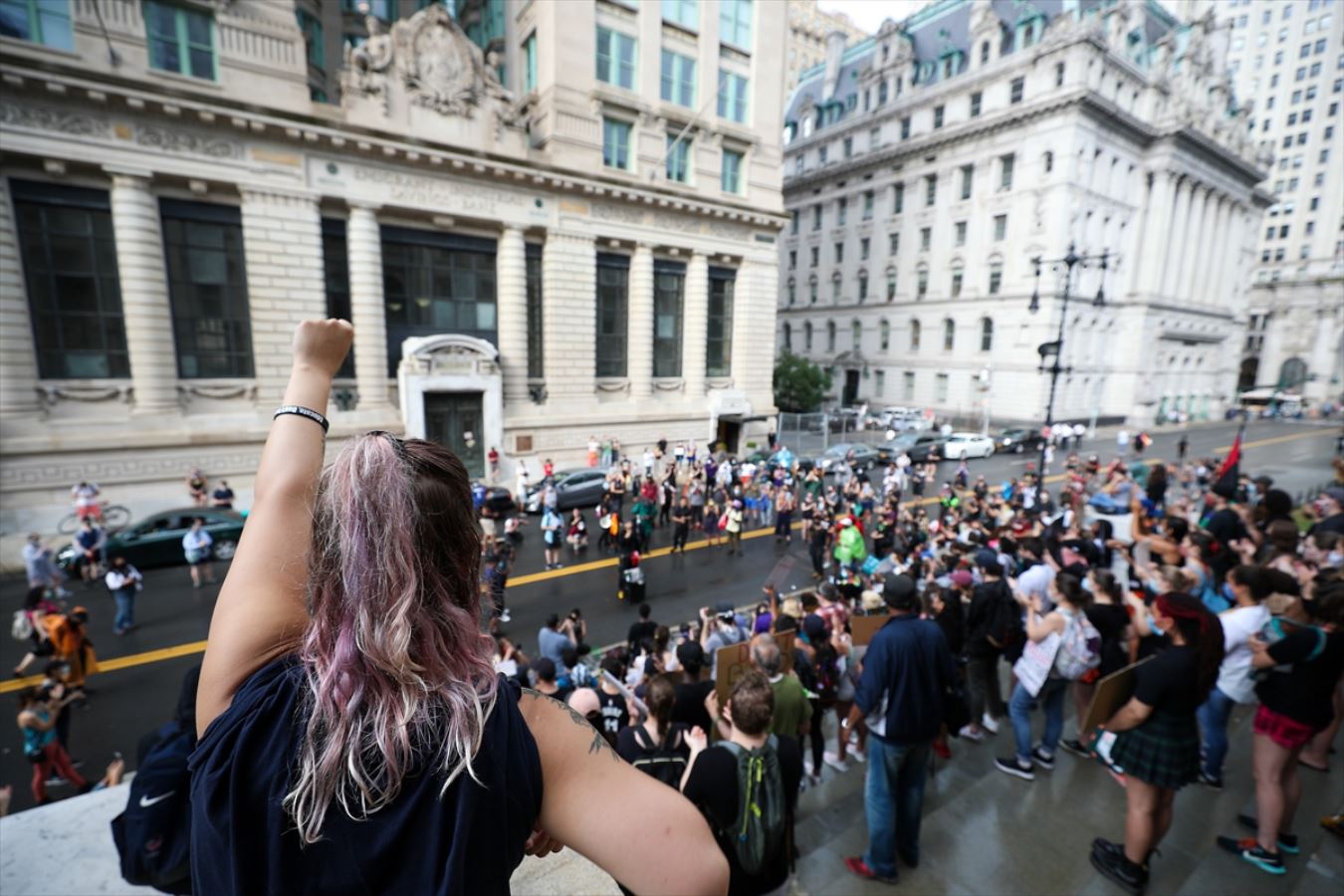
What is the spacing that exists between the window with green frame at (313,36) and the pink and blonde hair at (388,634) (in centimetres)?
3006

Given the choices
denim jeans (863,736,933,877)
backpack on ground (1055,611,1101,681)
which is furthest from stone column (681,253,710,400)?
denim jeans (863,736,933,877)

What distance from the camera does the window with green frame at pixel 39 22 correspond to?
14.2 metres

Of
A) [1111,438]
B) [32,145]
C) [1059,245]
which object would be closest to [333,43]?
[32,145]

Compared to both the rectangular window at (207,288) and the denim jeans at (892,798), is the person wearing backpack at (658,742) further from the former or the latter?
the rectangular window at (207,288)

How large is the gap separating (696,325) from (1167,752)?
921 inches

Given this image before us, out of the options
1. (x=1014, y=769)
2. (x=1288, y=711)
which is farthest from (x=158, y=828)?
(x=1288, y=711)

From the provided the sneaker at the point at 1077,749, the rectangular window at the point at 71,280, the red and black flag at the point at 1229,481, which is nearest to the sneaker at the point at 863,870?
the sneaker at the point at 1077,749

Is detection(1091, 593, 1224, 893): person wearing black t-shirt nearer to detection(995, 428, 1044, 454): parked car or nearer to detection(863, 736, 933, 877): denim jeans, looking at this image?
detection(863, 736, 933, 877): denim jeans

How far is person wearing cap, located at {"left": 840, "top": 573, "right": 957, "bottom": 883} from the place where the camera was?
13.6 feet

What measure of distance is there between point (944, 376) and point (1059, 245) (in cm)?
1140

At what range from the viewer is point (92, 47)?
1486 cm

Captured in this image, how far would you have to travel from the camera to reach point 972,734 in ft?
20.1

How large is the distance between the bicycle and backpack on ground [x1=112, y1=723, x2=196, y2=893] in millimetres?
16453

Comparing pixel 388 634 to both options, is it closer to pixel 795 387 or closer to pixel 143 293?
pixel 143 293
